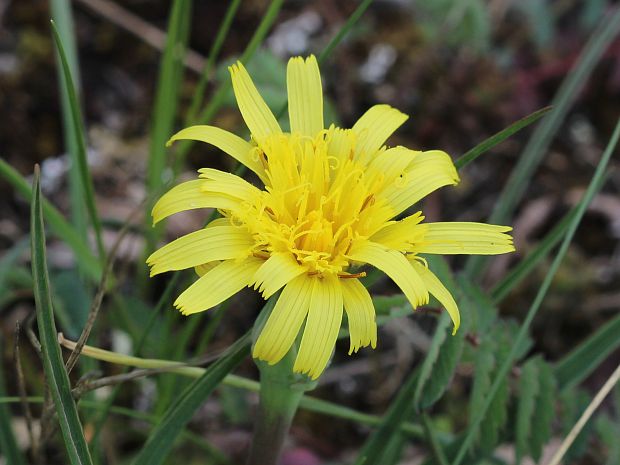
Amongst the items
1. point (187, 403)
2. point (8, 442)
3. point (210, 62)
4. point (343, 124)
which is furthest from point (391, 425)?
point (343, 124)

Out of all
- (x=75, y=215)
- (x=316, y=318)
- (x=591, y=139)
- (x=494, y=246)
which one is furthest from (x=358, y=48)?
(x=316, y=318)

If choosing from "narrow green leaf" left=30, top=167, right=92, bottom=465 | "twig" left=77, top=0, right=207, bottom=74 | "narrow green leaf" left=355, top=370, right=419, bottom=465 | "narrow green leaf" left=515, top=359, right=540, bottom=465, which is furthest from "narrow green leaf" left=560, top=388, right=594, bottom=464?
"twig" left=77, top=0, right=207, bottom=74

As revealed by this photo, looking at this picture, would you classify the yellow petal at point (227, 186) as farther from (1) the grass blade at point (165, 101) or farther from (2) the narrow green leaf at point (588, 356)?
(2) the narrow green leaf at point (588, 356)

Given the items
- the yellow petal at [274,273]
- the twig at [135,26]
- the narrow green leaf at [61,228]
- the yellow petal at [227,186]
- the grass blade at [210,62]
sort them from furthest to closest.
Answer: the twig at [135,26]
the grass blade at [210,62]
the narrow green leaf at [61,228]
the yellow petal at [227,186]
the yellow petal at [274,273]

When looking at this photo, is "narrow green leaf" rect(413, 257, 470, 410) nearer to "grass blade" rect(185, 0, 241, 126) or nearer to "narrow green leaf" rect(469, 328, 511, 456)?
"narrow green leaf" rect(469, 328, 511, 456)

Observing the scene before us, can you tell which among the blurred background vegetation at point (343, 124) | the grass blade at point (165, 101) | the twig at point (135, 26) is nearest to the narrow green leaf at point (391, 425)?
the blurred background vegetation at point (343, 124)

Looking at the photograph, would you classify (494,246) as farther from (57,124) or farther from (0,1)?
(0,1)
